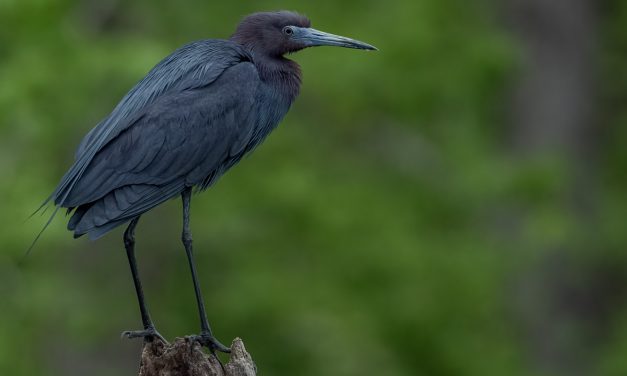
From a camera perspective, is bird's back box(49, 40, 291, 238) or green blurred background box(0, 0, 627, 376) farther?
green blurred background box(0, 0, 627, 376)

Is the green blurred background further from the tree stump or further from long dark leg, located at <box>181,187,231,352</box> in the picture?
the tree stump

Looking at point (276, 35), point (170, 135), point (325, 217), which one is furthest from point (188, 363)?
point (325, 217)

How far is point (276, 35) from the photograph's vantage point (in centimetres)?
765

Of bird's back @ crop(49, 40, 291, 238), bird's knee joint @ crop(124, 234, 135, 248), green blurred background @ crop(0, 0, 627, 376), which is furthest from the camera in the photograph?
green blurred background @ crop(0, 0, 627, 376)

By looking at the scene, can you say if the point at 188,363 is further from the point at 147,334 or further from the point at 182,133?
the point at 182,133

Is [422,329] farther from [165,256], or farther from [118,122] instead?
[118,122]

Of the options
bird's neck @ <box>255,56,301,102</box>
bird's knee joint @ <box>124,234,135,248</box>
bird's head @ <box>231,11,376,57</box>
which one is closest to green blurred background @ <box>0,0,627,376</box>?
bird's head @ <box>231,11,376,57</box>

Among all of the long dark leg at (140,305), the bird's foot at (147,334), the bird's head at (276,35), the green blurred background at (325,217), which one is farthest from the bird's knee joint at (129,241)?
the green blurred background at (325,217)

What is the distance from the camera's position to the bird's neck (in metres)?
7.55

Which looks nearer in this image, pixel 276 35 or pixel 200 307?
pixel 200 307

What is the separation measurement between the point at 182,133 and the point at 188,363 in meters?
1.30

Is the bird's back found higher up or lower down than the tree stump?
higher up

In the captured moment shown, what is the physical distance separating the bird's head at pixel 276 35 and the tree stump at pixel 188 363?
1.86 metres

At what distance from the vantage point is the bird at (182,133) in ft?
22.7
